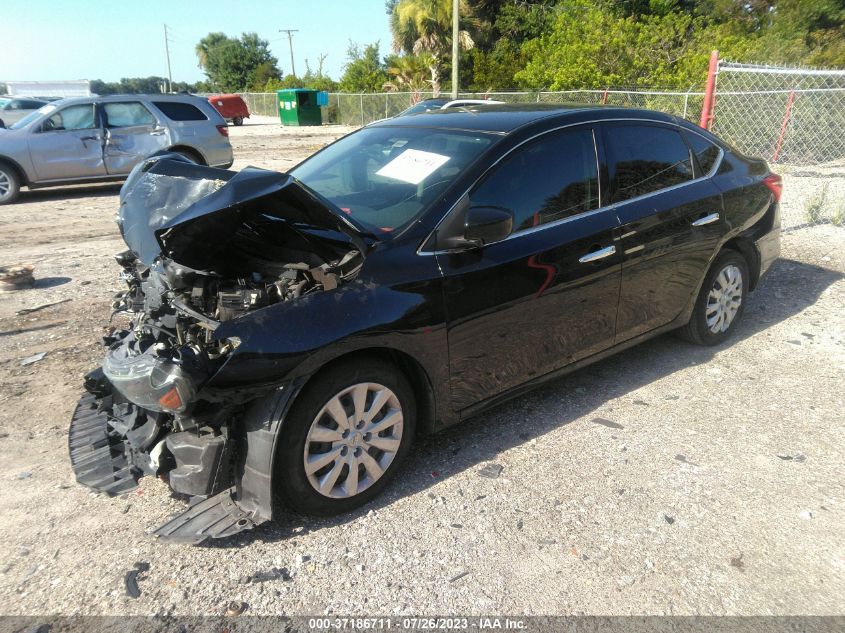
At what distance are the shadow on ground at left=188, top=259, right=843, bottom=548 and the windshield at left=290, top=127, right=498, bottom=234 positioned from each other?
4.39 ft

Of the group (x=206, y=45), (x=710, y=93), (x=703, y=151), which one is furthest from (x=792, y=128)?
(x=206, y=45)

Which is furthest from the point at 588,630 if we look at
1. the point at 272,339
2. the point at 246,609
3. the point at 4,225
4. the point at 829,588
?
the point at 4,225

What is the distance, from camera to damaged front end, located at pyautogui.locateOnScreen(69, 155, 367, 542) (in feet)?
8.54

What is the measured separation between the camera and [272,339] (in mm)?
2639

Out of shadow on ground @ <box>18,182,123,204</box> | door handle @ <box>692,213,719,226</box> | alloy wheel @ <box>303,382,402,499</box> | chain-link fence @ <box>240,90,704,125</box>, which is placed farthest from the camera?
chain-link fence @ <box>240,90,704,125</box>

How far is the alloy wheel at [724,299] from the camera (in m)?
4.78

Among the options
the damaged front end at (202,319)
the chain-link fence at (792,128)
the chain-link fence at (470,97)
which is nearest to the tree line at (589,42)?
the chain-link fence at (470,97)

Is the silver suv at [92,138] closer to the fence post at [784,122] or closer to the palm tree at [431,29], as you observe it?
the fence post at [784,122]

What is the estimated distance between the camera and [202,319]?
2.77 meters

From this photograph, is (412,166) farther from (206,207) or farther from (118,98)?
(118,98)

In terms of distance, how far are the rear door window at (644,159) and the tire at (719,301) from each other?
2.61 feet

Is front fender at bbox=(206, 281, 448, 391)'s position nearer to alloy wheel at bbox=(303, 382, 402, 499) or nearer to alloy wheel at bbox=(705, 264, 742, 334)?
alloy wheel at bbox=(303, 382, 402, 499)

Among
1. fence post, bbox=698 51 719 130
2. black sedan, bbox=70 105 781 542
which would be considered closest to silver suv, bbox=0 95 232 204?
black sedan, bbox=70 105 781 542

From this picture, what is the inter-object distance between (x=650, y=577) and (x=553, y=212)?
1.99 m
